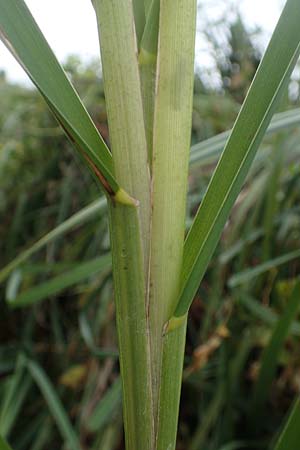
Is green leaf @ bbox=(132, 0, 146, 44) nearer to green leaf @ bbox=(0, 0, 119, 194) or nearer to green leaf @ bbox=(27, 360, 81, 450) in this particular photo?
green leaf @ bbox=(0, 0, 119, 194)

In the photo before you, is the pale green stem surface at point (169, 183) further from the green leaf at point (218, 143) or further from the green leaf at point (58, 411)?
the green leaf at point (58, 411)

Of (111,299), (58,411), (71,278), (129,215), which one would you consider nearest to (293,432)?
(129,215)

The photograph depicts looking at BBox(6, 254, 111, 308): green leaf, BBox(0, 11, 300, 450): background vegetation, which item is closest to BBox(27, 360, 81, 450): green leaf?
BBox(0, 11, 300, 450): background vegetation

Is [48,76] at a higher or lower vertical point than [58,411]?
higher

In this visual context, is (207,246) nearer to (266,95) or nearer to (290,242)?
(266,95)

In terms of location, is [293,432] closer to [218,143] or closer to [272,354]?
[218,143]
